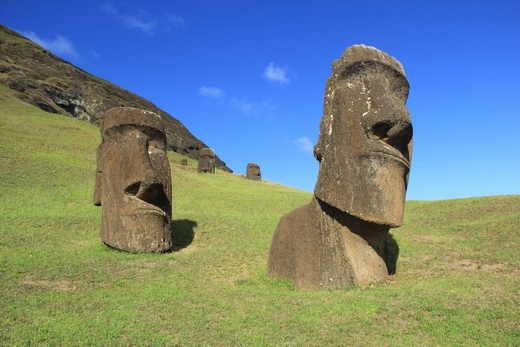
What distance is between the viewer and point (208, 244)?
13344 mm

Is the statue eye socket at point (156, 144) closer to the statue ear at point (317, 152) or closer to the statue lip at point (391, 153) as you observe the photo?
the statue ear at point (317, 152)

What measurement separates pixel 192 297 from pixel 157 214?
430cm

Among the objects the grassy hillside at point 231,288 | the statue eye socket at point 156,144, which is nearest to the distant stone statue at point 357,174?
the grassy hillside at point 231,288

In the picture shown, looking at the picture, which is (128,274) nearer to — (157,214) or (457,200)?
(157,214)

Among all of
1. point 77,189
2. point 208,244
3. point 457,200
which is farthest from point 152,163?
point 457,200

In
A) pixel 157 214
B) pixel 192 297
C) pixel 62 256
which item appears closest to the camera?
pixel 192 297

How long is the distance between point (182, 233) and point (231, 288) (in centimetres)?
630

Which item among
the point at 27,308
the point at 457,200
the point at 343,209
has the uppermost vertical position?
the point at 457,200

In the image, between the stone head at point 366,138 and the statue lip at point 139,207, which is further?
the statue lip at point 139,207

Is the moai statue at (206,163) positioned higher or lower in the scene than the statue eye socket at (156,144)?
higher

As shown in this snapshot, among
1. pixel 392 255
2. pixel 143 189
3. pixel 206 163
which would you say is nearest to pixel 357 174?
pixel 392 255

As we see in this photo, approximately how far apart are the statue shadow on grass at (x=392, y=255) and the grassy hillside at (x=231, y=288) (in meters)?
0.18

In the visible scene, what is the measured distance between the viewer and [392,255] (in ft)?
35.2

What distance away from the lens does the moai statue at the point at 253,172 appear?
135 feet
